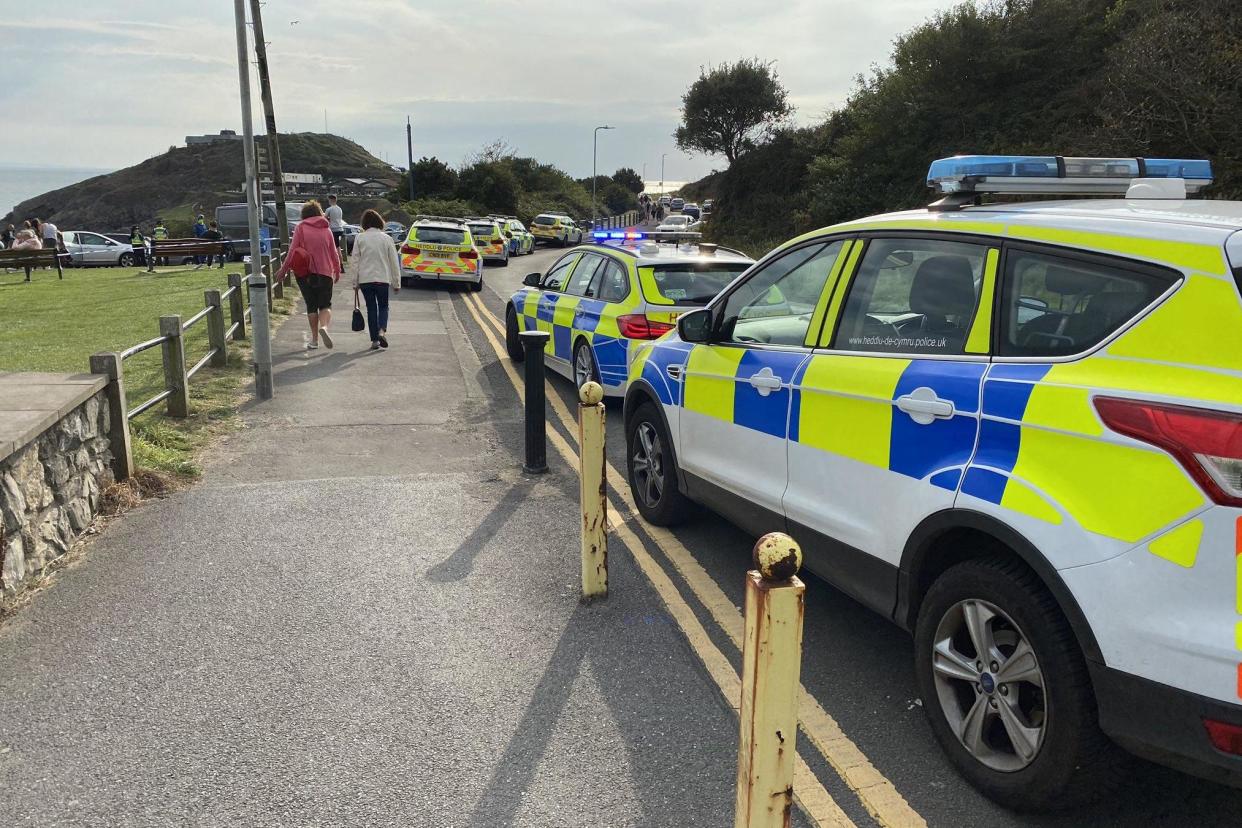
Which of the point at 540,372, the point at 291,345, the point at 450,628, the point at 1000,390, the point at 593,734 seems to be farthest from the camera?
the point at 291,345

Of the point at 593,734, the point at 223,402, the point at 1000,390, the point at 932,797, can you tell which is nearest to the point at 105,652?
the point at 593,734

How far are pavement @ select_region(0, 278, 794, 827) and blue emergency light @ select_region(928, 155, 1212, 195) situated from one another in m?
2.22

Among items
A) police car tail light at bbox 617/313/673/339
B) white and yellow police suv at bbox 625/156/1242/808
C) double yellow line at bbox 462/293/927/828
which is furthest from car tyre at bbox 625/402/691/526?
police car tail light at bbox 617/313/673/339

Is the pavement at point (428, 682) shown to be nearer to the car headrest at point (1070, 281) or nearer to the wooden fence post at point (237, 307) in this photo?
the car headrest at point (1070, 281)

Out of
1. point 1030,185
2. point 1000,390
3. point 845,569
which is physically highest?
point 1030,185

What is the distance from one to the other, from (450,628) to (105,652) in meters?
1.45

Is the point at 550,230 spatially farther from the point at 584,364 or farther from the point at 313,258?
the point at 584,364

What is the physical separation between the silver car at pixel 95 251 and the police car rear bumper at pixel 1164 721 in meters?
33.8

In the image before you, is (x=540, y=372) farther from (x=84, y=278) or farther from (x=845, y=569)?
(x=84, y=278)

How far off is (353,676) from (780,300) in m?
2.53

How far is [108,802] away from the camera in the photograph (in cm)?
294

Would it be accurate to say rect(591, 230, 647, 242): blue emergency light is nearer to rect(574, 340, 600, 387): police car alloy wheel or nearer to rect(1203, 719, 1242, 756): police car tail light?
rect(574, 340, 600, 387): police car alloy wheel

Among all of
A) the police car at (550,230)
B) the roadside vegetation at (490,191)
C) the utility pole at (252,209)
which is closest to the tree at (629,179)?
the roadside vegetation at (490,191)

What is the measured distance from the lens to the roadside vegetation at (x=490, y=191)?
5938cm
